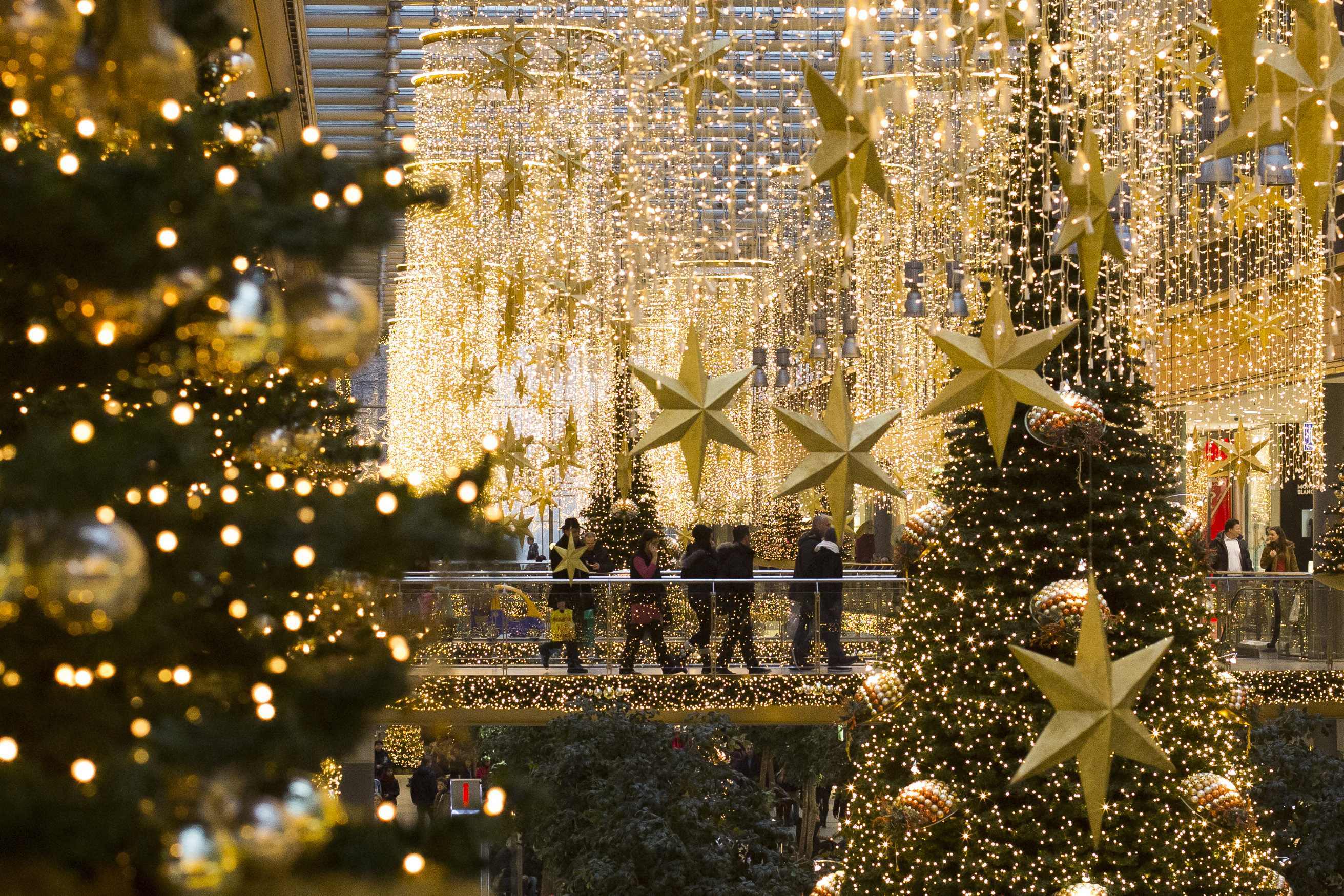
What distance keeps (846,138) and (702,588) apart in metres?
7.58

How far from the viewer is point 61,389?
4.98 feet

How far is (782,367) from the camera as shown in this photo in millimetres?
15500

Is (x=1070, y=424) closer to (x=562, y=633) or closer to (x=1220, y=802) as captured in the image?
(x=1220, y=802)

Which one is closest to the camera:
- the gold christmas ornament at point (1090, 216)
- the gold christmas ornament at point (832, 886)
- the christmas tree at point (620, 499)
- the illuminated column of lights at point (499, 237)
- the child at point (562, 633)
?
the gold christmas ornament at point (1090, 216)

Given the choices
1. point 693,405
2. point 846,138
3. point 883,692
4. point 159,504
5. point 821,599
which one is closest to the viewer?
point 159,504

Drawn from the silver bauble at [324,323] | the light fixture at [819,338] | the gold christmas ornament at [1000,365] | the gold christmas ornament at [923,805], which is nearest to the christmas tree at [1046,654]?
→ the gold christmas ornament at [923,805]

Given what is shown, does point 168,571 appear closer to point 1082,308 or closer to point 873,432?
point 873,432

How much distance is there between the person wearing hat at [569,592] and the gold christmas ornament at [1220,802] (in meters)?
6.14

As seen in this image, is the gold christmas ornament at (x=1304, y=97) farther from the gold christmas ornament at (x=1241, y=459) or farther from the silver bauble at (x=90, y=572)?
the gold christmas ornament at (x=1241, y=459)

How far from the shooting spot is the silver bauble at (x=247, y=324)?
1483 mm

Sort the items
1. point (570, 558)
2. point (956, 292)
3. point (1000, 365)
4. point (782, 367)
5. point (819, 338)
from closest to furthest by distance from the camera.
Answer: point (1000, 365) → point (956, 292) → point (570, 558) → point (819, 338) → point (782, 367)

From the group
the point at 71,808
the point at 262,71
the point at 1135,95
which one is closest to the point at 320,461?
the point at 71,808

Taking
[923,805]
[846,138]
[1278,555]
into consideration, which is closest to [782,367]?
[1278,555]

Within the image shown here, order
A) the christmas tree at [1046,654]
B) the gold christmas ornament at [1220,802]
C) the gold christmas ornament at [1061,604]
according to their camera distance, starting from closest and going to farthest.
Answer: the gold christmas ornament at [1061,604], the gold christmas ornament at [1220,802], the christmas tree at [1046,654]
